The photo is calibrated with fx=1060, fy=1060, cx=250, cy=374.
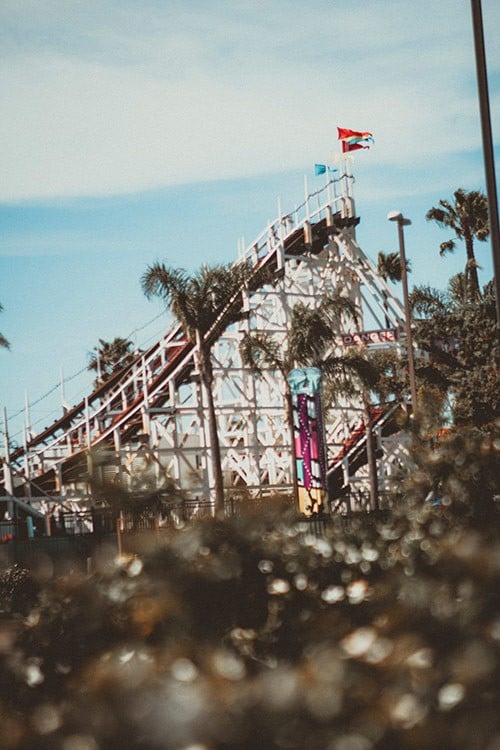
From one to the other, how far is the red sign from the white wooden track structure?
59 centimetres

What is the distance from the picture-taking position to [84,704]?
142 inches

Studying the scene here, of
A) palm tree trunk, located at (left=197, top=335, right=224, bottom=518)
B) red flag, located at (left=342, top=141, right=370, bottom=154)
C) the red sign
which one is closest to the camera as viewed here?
palm tree trunk, located at (left=197, top=335, right=224, bottom=518)

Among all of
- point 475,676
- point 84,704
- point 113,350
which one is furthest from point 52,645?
point 113,350

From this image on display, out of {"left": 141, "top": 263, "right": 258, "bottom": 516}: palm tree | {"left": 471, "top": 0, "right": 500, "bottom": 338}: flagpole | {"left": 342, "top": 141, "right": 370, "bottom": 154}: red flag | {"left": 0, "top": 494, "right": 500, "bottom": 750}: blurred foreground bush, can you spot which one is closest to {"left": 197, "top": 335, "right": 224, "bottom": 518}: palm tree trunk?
{"left": 141, "top": 263, "right": 258, "bottom": 516}: palm tree

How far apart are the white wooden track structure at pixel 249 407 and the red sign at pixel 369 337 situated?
594mm

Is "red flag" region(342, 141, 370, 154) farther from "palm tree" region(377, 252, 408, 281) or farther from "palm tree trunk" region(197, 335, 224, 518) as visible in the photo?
"palm tree trunk" region(197, 335, 224, 518)

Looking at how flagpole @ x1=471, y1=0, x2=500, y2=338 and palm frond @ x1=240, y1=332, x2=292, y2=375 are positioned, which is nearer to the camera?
flagpole @ x1=471, y1=0, x2=500, y2=338

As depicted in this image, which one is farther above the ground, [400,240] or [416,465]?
[400,240]

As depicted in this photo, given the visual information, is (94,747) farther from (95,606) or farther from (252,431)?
(252,431)

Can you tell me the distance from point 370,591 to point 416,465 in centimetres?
301

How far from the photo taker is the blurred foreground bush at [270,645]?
3.39 meters

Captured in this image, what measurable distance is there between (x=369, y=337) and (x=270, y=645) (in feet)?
110

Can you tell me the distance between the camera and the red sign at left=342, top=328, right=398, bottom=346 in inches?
1543

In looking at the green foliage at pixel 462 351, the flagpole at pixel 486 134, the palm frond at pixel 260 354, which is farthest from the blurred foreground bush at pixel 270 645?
the green foliage at pixel 462 351
